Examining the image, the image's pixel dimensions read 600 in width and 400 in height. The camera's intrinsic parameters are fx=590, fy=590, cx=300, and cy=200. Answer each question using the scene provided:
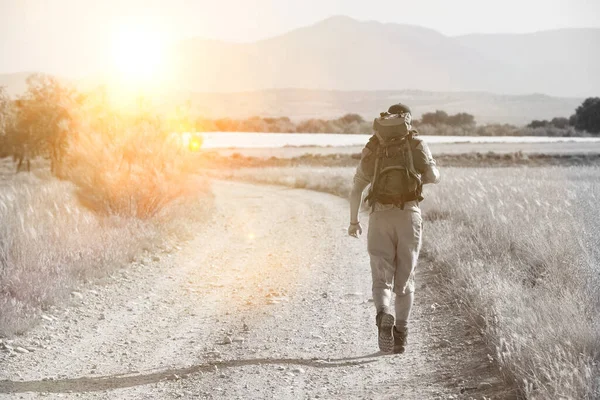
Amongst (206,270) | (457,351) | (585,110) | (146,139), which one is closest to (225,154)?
(585,110)

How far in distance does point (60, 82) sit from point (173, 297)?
36.4 metres

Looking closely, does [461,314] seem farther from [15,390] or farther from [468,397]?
[15,390]

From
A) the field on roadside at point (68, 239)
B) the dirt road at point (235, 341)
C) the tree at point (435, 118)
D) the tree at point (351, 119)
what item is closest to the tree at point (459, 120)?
the tree at point (435, 118)

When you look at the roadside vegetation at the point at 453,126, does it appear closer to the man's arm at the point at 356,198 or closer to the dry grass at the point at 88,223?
the dry grass at the point at 88,223

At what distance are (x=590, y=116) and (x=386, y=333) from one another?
172ft

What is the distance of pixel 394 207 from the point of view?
5.74 m

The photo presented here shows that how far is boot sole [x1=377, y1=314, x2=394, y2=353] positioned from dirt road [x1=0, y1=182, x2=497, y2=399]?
0.18m

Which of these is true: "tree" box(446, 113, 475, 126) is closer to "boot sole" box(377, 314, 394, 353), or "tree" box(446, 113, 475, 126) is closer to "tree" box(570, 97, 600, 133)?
"tree" box(570, 97, 600, 133)

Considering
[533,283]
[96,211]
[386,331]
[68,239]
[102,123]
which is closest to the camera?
[386,331]

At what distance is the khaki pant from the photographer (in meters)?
5.76

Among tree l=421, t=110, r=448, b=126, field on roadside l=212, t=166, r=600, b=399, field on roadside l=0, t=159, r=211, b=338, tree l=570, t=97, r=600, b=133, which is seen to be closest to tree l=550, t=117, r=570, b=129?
tree l=570, t=97, r=600, b=133

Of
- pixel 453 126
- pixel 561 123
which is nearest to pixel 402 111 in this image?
pixel 561 123

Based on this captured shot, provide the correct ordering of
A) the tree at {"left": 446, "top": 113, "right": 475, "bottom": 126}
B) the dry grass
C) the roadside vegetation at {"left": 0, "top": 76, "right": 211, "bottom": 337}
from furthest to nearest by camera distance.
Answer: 1. the tree at {"left": 446, "top": 113, "right": 475, "bottom": 126}
2. the roadside vegetation at {"left": 0, "top": 76, "right": 211, "bottom": 337}
3. the dry grass

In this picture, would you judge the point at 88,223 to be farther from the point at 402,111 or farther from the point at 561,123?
the point at 561,123
